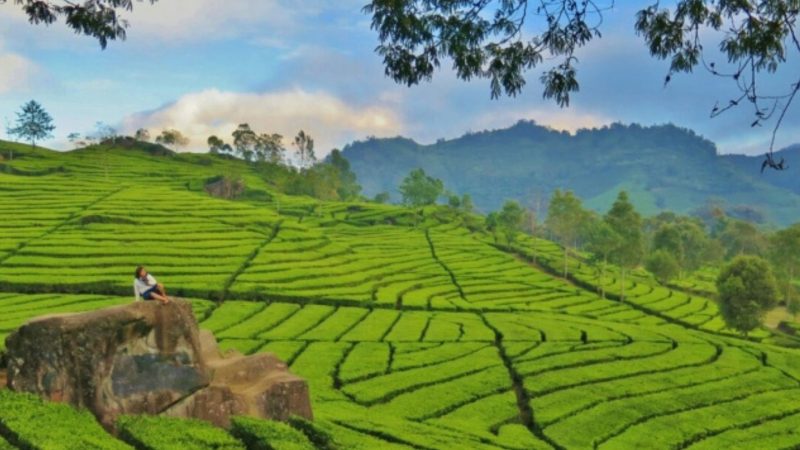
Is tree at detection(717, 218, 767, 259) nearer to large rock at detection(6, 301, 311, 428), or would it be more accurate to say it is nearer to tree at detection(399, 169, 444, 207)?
tree at detection(399, 169, 444, 207)

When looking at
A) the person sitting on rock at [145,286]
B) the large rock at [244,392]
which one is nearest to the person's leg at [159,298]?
the person sitting on rock at [145,286]

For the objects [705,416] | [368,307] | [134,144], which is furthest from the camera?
[134,144]

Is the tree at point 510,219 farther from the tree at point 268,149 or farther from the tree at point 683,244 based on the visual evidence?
the tree at point 268,149

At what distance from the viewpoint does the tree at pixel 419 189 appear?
109m

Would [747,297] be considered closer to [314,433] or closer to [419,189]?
[314,433]

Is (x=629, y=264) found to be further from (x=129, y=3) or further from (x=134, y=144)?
(x=134, y=144)

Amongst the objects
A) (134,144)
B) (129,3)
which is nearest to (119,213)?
(129,3)

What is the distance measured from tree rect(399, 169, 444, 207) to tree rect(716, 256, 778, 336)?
62720 mm

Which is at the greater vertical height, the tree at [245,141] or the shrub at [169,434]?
the tree at [245,141]

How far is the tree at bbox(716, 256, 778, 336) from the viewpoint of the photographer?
1991 inches

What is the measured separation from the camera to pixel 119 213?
6209 centimetres

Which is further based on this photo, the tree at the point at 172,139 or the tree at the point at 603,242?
the tree at the point at 172,139

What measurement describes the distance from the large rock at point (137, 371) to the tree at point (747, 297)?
151 feet

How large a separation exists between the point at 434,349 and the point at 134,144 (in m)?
107
